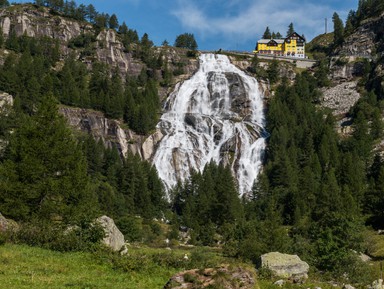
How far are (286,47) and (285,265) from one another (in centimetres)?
17570

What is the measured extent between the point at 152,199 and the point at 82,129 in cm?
3158

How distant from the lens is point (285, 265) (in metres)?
Result: 23.0

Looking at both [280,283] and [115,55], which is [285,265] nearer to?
[280,283]

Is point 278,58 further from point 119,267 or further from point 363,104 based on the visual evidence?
point 119,267

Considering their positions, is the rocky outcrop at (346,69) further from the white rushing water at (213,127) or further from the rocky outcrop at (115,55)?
the rocky outcrop at (115,55)

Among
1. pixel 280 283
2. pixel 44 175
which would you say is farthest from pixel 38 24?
pixel 280 283

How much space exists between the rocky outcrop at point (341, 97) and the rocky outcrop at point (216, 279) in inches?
4804

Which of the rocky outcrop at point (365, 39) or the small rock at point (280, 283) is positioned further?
the rocky outcrop at point (365, 39)

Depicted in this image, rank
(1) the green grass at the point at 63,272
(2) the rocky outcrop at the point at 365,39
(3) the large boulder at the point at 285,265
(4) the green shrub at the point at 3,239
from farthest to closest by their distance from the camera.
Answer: (2) the rocky outcrop at the point at 365,39 → (3) the large boulder at the point at 285,265 → (4) the green shrub at the point at 3,239 → (1) the green grass at the point at 63,272

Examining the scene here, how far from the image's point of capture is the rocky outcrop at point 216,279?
38.4 ft

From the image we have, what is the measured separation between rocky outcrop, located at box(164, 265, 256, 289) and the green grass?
400 centimetres

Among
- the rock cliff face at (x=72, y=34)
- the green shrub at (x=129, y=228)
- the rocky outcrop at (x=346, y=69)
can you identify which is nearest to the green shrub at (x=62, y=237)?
the green shrub at (x=129, y=228)

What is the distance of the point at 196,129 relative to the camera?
4407 inches

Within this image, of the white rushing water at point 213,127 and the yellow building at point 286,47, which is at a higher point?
the yellow building at point 286,47
